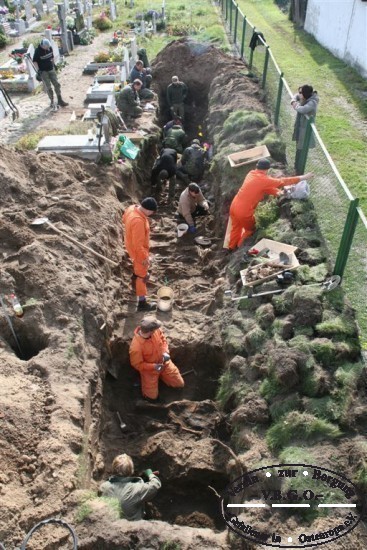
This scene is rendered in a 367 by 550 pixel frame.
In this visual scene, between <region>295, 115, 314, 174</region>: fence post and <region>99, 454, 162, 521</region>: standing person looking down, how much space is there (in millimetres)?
6810

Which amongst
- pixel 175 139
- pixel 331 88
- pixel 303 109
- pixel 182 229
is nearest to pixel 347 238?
pixel 303 109

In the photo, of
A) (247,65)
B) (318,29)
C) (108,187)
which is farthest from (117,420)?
(318,29)

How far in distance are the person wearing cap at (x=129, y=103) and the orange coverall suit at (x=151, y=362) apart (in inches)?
374

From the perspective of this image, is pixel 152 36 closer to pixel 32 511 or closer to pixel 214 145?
pixel 214 145

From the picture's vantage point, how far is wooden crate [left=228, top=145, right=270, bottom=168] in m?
10.8

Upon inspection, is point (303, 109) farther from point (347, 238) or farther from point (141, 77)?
point (141, 77)

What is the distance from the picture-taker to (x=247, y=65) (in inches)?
671

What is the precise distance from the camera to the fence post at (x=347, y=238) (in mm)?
6762

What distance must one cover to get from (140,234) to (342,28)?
1665 centimetres

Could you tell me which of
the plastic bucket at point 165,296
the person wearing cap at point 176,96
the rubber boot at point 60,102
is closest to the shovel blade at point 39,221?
the plastic bucket at point 165,296

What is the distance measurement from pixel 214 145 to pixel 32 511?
10.8 metres

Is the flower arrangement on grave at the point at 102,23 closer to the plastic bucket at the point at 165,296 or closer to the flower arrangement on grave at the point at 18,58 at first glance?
the flower arrangement on grave at the point at 18,58

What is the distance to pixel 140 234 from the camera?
27.3 ft

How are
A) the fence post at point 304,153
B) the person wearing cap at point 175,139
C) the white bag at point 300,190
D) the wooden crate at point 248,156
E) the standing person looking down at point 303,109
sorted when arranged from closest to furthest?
the white bag at point 300,190 < the fence post at point 304,153 < the standing person looking down at point 303,109 < the wooden crate at point 248,156 < the person wearing cap at point 175,139
